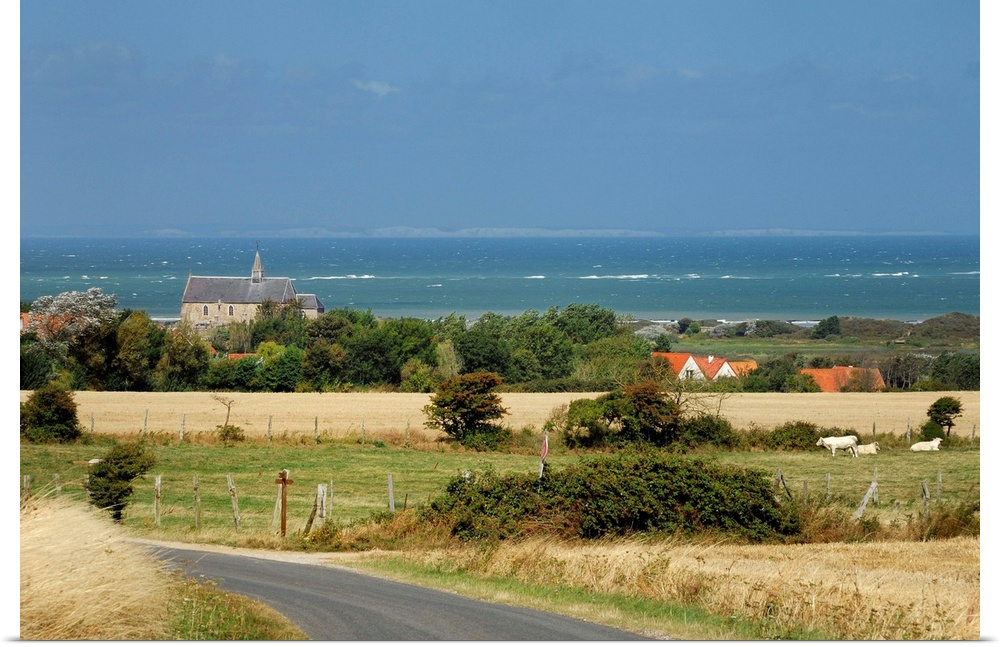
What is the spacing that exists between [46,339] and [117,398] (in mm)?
4050

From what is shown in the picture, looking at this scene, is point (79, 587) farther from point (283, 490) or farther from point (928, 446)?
point (928, 446)

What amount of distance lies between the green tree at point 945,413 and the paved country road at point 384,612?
23.4 meters

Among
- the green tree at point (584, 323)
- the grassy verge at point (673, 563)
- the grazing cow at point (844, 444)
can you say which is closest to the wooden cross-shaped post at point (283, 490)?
the grassy verge at point (673, 563)

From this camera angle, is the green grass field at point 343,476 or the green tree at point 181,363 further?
the green tree at point 181,363

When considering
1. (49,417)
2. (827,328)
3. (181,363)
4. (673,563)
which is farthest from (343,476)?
(827,328)

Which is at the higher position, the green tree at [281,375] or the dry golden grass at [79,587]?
the dry golden grass at [79,587]

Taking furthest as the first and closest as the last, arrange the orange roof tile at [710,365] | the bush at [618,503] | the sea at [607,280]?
the sea at [607,280] → the orange roof tile at [710,365] → the bush at [618,503]

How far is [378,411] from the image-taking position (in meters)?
36.7

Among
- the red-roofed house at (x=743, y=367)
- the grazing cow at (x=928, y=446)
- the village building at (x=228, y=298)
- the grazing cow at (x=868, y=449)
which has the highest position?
the village building at (x=228, y=298)

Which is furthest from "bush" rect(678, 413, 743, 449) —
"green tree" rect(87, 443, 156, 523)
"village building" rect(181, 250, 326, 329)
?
"village building" rect(181, 250, 326, 329)

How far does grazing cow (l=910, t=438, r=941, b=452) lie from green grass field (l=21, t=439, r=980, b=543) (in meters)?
0.40

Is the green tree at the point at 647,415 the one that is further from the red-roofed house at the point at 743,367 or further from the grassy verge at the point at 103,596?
the grassy verge at the point at 103,596

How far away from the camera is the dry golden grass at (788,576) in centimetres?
889

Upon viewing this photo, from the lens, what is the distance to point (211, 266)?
138500 millimetres
